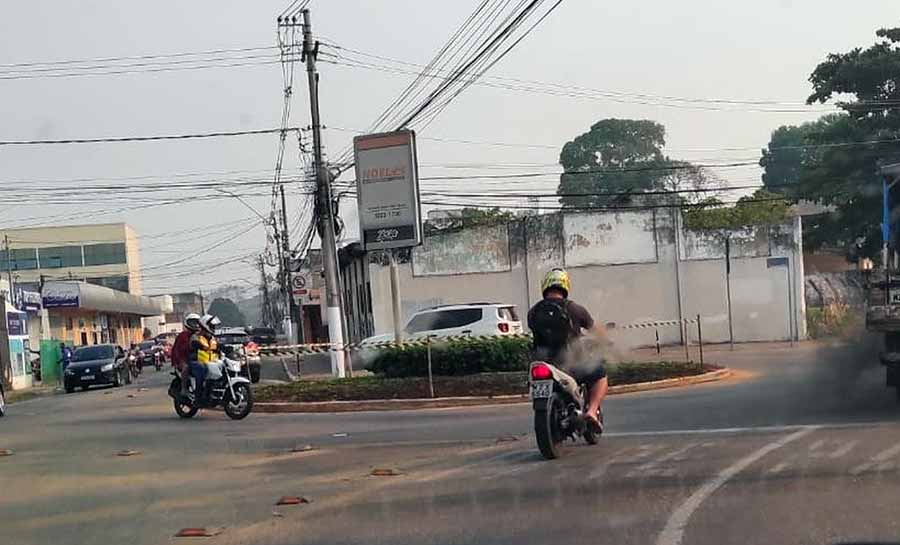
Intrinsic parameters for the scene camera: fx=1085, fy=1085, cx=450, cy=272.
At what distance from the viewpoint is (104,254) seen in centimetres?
9506

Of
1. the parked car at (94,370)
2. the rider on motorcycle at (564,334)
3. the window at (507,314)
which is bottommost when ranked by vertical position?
the parked car at (94,370)

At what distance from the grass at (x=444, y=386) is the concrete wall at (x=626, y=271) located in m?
14.7

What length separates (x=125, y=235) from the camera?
95.4 m

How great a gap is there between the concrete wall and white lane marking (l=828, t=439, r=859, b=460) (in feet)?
80.1

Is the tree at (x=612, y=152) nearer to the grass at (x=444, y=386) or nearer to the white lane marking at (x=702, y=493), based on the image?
the grass at (x=444, y=386)

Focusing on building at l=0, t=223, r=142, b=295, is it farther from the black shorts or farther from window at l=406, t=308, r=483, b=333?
the black shorts

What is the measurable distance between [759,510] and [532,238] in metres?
28.8

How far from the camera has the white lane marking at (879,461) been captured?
8.93m

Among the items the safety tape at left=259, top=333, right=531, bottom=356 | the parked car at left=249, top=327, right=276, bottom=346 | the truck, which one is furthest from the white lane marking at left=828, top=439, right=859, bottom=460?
the parked car at left=249, top=327, right=276, bottom=346

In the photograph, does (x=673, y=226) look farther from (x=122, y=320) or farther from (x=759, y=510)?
(x=122, y=320)

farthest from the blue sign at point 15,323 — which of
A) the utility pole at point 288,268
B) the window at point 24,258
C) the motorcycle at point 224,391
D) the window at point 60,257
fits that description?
the window at point 60,257

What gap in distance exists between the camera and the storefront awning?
55.8 meters

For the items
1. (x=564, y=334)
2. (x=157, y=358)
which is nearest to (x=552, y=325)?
(x=564, y=334)

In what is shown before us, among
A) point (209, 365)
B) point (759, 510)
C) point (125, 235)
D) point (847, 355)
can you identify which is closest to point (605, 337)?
point (759, 510)
